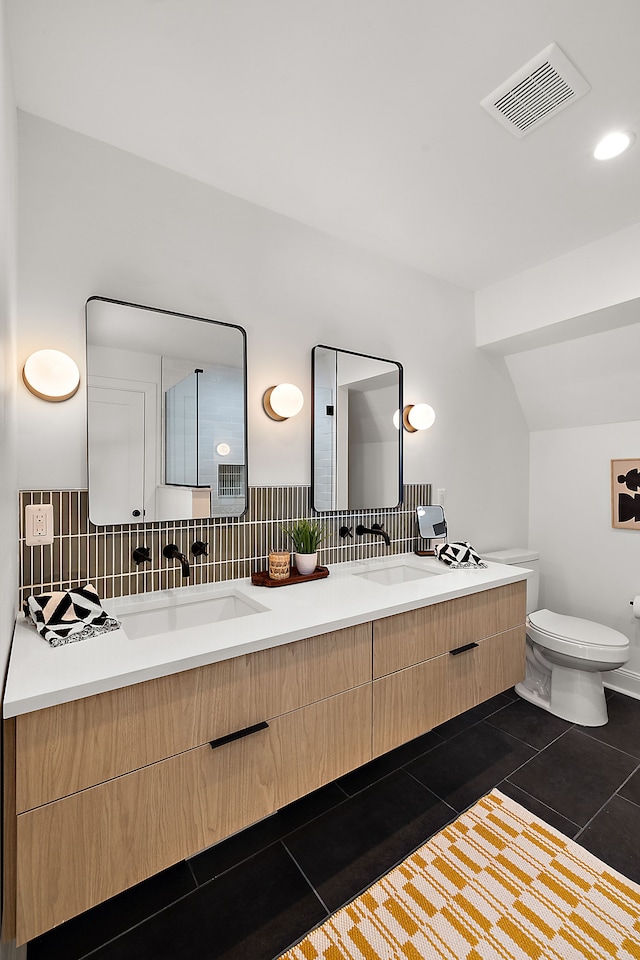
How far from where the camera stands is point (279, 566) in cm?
189

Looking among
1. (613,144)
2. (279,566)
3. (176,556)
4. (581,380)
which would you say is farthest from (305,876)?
(581,380)

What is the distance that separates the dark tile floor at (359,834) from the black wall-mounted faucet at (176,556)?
0.93m

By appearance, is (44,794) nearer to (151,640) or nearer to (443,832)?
(151,640)

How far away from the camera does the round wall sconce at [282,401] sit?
2014 mm

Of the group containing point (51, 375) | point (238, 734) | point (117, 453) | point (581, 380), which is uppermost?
point (581, 380)

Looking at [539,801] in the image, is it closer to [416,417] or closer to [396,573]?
[396,573]

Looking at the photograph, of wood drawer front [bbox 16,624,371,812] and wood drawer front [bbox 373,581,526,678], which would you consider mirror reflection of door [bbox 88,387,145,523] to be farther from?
wood drawer front [bbox 373,581,526,678]

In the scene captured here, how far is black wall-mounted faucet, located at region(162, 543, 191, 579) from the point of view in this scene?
1.69 meters

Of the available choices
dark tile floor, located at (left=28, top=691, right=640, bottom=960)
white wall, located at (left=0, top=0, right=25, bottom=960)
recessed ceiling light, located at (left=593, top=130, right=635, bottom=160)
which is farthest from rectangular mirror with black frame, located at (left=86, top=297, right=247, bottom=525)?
recessed ceiling light, located at (left=593, top=130, right=635, bottom=160)

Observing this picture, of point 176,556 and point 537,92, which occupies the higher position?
point 537,92

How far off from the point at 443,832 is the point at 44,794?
1.36 meters

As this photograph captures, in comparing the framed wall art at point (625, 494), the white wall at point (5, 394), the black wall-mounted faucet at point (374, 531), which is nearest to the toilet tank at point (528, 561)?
the framed wall art at point (625, 494)

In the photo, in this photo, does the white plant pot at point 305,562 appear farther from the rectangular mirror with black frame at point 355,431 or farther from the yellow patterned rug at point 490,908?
the yellow patterned rug at point 490,908

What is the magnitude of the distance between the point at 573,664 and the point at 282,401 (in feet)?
6.44
